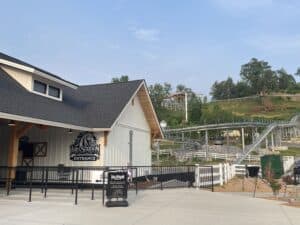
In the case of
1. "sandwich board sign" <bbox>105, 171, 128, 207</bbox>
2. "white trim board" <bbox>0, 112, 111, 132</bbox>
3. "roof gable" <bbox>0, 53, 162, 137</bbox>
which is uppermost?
"roof gable" <bbox>0, 53, 162, 137</bbox>

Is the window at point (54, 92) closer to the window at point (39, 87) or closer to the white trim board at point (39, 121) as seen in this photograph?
the window at point (39, 87)

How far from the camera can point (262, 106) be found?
132250 mm

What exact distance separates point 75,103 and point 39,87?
2530mm

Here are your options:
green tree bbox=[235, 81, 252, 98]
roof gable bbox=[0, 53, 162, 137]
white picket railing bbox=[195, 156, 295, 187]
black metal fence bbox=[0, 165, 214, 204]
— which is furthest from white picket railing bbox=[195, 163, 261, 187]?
green tree bbox=[235, 81, 252, 98]

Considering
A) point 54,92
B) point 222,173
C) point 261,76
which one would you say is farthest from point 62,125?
point 261,76

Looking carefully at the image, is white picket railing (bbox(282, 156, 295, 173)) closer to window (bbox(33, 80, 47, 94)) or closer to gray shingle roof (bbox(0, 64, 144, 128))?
gray shingle roof (bbox(0, 64, 144, 128))

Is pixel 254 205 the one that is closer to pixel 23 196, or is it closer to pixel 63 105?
pixel 23 196

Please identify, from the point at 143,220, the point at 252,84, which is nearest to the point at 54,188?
the point at 143,220

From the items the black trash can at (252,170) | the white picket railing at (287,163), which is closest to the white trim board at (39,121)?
the black trash can at (252,170)

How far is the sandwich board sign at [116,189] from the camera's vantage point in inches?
424

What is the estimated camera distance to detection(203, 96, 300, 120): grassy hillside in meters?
122

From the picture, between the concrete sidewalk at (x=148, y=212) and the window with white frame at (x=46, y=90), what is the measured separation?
6.20 meters

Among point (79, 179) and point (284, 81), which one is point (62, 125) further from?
point (284, 81)

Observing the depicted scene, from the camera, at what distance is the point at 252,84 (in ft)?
483
